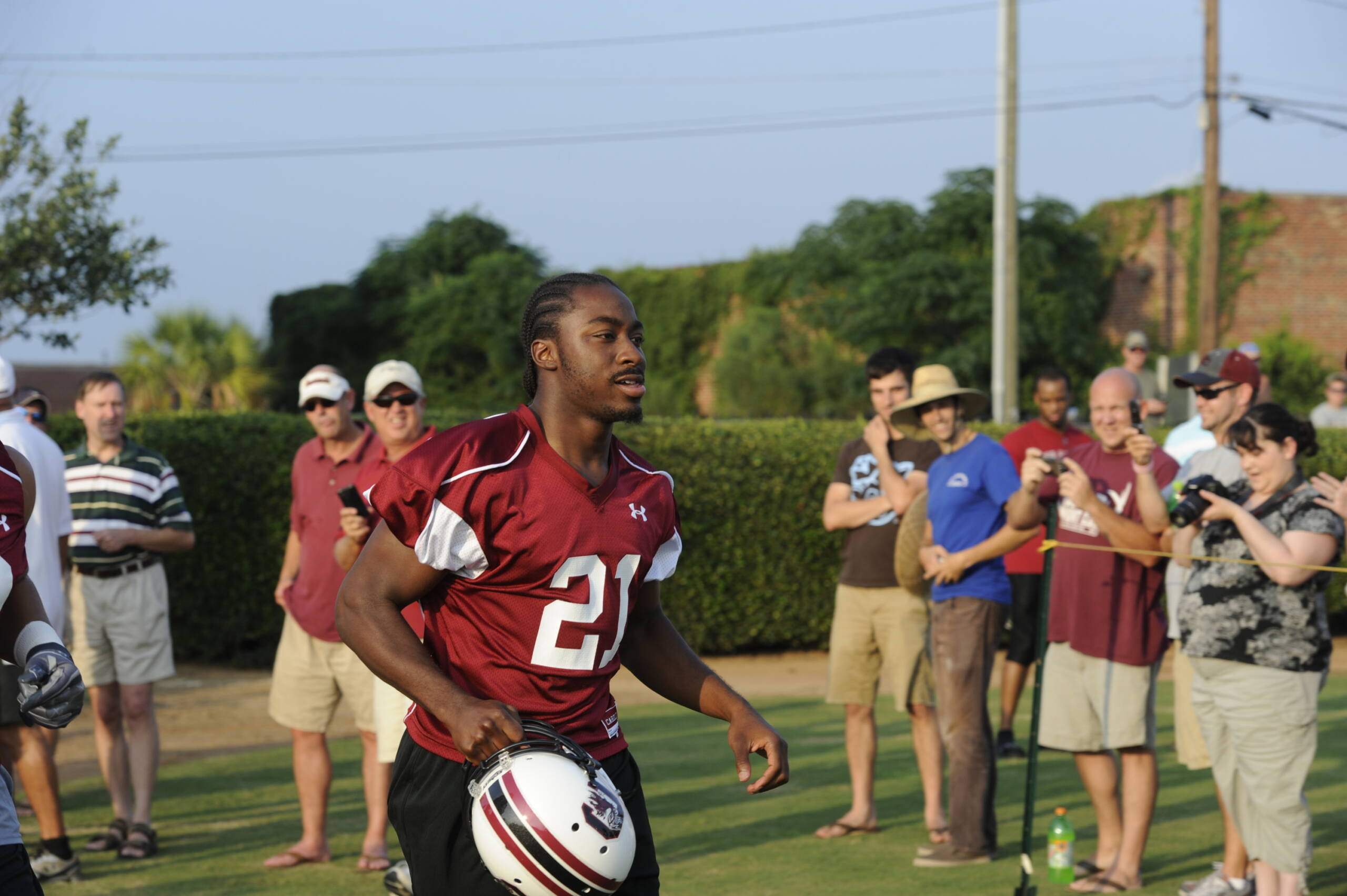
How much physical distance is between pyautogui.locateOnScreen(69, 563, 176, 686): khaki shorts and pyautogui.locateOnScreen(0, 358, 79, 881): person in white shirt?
0.95ft

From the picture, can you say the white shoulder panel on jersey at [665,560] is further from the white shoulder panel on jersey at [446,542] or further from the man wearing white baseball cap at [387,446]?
the man wearing white baseball cap at [387,446]

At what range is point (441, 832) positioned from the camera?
10.6 feet

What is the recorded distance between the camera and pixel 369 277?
4212 cm

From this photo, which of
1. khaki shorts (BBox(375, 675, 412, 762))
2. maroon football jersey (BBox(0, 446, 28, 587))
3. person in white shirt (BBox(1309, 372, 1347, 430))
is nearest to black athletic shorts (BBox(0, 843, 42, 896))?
maroon football jersey (BBox(0, 446, 28, 587))

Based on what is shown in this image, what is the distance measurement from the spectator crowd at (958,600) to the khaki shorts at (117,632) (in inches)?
0.5

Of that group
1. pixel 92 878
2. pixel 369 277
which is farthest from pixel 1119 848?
pixel 369 277

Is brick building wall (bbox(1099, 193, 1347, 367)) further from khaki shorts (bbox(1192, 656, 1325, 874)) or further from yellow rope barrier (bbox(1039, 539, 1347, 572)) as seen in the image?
khaki shorts (bbox(1192, 656, 1325, 874))

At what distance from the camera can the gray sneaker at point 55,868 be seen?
6418mm

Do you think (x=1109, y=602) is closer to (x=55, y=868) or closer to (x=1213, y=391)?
(x=1213, y=391)

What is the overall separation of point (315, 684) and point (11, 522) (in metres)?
3.58

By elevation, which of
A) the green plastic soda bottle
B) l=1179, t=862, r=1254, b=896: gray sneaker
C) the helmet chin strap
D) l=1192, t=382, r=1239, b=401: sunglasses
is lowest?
l=1179, t=862, r=1254, b=896: gray sneaker

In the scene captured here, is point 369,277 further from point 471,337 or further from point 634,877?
point 634,877

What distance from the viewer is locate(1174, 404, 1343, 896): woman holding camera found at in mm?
5559

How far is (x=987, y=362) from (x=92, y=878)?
25588mm
